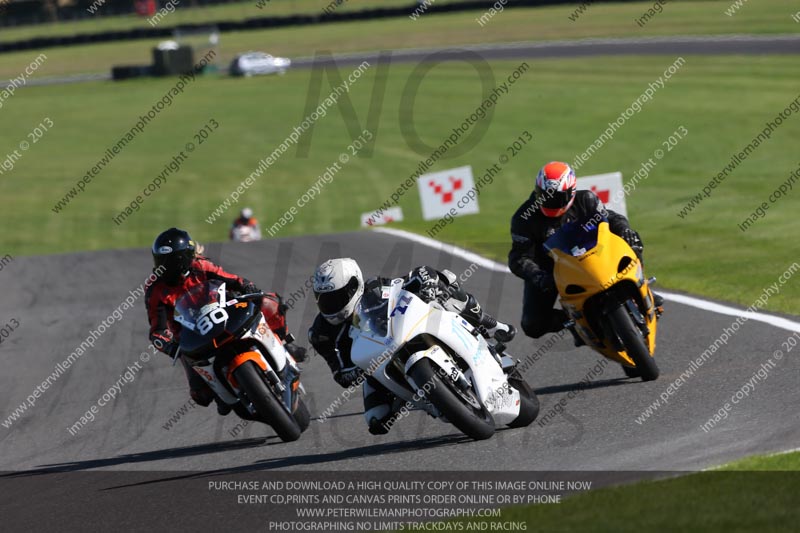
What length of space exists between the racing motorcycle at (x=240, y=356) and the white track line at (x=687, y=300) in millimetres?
4719

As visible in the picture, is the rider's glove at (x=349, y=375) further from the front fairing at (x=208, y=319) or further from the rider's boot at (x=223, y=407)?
the rider's boot at (x=223, y=407)

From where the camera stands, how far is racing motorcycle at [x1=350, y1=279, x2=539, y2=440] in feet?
24.6

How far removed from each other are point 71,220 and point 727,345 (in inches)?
961

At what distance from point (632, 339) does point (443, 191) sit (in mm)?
14935

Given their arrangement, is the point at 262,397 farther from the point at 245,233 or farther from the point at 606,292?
the point at 245,233

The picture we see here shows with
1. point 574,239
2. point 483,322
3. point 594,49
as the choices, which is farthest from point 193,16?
point 483,322

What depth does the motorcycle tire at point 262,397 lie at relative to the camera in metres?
8.50

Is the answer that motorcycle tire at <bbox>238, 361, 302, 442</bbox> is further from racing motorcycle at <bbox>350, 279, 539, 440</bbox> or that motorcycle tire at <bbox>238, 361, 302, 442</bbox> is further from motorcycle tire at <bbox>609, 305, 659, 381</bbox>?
motorcycle tire at <bbox>609, 305, 659, 381</bbox>

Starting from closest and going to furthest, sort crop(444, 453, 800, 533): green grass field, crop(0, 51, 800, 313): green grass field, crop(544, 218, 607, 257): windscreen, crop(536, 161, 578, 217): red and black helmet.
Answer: crop(444, 453, 800, 533): green grass field
crop(544, 218, 607, 257): windscreen
crop(536, 161, 578, 217): red and black helmet
crop(0, 51, 800, 313): green grass field

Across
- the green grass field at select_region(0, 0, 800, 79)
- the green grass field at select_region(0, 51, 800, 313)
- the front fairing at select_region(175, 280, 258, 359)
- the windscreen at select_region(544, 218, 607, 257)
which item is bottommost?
the green grass field at select_region(0, 0, 800, 79)

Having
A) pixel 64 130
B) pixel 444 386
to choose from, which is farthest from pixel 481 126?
pixel 444 386

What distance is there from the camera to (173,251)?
9297mm

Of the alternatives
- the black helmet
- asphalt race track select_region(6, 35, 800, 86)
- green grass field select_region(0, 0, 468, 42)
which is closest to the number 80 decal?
the black helmet

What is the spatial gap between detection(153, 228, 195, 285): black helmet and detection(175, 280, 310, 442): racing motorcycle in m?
0.35
